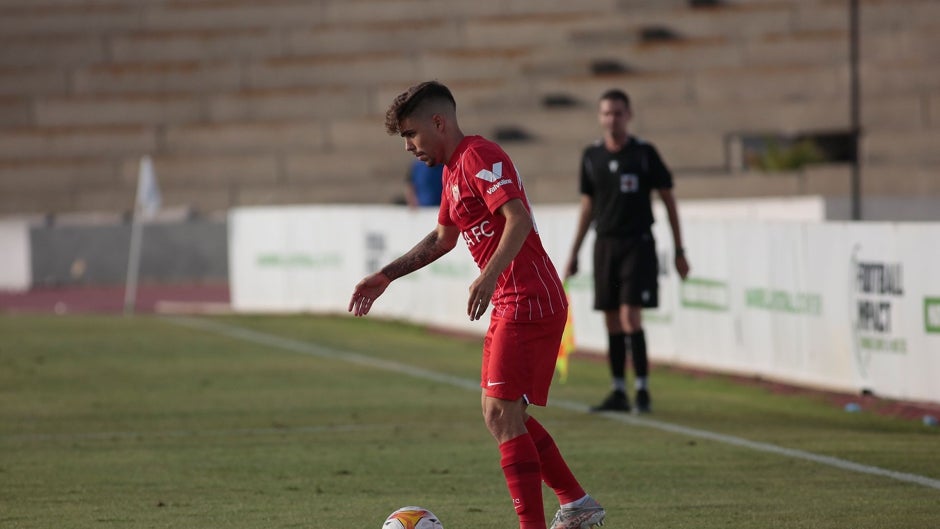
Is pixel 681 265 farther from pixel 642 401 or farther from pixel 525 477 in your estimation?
pixel 525 477

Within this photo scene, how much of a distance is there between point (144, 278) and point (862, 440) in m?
22.7

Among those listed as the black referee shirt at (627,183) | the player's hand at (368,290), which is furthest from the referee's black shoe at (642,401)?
the player's hand at (368,290)

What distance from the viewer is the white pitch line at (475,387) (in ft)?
30.4

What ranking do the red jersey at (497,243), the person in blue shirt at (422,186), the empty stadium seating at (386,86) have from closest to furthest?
1. the red jersey at (497,243)
2. the person in blue shirt at (422,186)
3. the empty stadium seating at (386,86)

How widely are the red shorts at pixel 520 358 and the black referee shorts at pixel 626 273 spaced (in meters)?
5.16

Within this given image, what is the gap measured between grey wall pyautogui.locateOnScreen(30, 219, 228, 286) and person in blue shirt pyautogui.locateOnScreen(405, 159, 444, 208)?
1011 centimetres

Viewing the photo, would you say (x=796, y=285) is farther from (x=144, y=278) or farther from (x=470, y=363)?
(x=144, y=278)

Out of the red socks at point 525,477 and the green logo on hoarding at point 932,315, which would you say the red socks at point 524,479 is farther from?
the green logo on hoarding at point 932,315

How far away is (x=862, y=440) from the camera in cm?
1057

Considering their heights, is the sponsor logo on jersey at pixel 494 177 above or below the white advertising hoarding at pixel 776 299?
above

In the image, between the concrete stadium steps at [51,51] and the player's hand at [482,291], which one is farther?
the concrete stadium steps at [51,51]

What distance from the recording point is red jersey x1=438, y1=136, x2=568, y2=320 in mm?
6652

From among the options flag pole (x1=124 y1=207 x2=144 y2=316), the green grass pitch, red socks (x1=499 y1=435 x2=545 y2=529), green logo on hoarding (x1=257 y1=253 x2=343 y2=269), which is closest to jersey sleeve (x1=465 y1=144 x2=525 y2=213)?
red socks (x1=499 y1=435 x2=545 y2=529)

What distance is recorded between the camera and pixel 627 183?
11953mm
